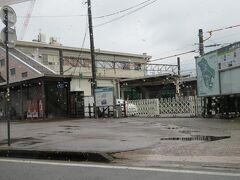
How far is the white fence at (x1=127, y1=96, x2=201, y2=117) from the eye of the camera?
28.6 m

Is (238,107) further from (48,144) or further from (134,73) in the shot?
(134,73)

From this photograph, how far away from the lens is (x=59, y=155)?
1130 cm

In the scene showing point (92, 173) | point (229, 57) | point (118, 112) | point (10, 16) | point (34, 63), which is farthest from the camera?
point (34, 63)

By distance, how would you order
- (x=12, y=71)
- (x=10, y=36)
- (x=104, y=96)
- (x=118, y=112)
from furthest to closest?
(x=12, y=71) < (x=104, y=96) < (x=118, y=112) < (x=10, y=36)

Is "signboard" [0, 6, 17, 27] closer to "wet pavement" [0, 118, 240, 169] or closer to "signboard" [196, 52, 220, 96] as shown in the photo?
"wet pavement" [0, 118, 240, 169]

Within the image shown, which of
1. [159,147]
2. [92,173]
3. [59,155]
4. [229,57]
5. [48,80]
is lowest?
[92,173]

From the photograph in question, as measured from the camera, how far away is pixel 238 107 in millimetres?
21109

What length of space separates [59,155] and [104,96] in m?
20.6

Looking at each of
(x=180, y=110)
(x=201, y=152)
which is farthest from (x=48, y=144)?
(x=180, y=110)

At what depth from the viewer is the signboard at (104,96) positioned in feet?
103

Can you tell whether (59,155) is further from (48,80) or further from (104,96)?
(48,80)

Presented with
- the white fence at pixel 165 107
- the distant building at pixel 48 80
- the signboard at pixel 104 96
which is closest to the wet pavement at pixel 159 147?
the white fence at pixel 165 107

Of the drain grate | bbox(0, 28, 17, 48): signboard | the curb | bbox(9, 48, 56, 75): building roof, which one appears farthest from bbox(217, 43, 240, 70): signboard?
bbox(9, 48, 56, 75): building roof

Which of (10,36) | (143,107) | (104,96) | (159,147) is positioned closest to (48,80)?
(104,96)
